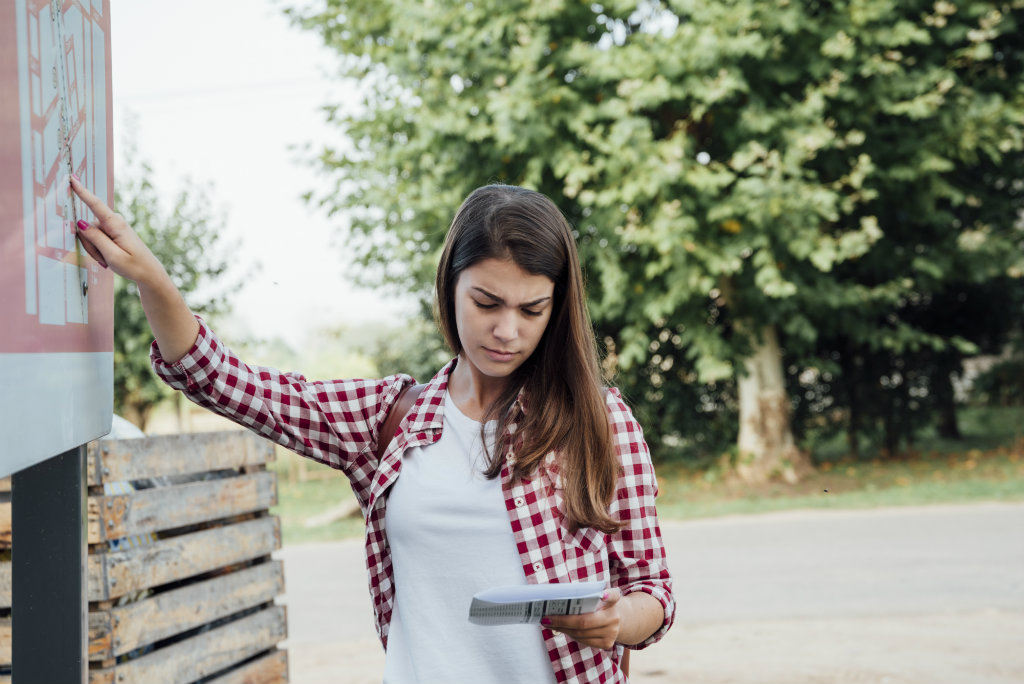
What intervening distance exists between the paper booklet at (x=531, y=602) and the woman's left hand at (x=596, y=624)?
0.08m

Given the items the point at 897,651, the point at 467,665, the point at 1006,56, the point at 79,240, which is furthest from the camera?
the point at 1006,56

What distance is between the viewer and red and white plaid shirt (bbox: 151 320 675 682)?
1.86 metres

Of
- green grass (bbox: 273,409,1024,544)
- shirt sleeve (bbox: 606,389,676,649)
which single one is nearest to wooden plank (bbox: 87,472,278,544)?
shirt sleeve (bbox: 606,389,676,649)

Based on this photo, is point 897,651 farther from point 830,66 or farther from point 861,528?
point 830,66

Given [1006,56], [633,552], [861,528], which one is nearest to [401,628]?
[633,552]

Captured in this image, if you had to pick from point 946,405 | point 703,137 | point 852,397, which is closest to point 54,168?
point 703,137

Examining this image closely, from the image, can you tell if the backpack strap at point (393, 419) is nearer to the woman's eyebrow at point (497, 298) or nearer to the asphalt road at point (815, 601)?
the woman's eyebrow at point (497, 298)

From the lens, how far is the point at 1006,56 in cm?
1268

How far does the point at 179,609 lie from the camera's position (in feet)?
10.2

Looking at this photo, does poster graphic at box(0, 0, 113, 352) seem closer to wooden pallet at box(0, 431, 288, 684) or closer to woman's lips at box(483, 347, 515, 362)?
woman's lips at box(483, 347, 515, 362)

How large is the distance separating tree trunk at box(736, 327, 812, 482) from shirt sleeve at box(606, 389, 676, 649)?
11466mm

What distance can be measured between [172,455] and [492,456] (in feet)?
5.42

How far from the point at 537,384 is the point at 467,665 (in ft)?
1.86

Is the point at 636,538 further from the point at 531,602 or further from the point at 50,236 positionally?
the point at 50,236
